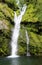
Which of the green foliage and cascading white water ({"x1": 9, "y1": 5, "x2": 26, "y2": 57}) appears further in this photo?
the green foliage

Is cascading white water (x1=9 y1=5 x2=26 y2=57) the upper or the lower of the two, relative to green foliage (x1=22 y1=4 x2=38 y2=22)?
lower

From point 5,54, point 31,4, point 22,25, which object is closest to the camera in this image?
point 5,54

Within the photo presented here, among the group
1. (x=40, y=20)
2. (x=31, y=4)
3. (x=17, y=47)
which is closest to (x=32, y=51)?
(x=17, y=47)

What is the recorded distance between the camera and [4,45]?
29703 millimetres

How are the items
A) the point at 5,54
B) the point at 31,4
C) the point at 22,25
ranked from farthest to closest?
the point at 31,4, the point at 22,25, the point at 5,54

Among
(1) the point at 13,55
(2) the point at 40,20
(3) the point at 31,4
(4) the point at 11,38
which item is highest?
(3) the point at 31,4

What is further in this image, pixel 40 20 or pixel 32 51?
pixel 40 20

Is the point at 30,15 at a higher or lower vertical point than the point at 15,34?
higher

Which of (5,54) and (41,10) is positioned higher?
(41,10)

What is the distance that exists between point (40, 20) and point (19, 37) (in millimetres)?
3342

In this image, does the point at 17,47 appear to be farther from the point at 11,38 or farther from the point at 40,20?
the point at 40,20

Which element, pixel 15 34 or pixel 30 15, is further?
pixel 30 15

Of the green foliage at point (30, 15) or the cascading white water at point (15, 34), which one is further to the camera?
the green foliage at point (30, 15)

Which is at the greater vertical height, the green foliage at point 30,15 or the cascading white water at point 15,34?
the green foliage at point 30,15
